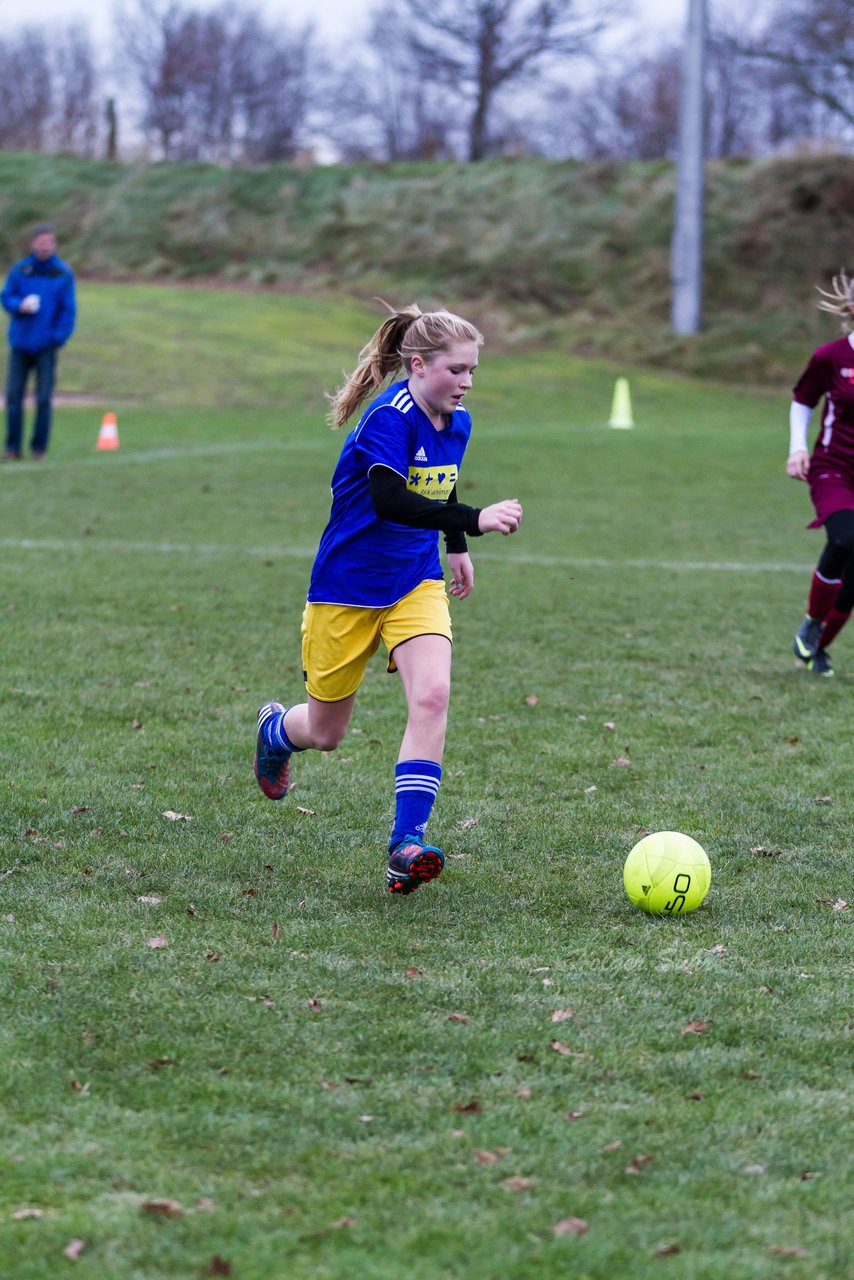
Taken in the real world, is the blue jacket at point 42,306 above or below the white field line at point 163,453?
above

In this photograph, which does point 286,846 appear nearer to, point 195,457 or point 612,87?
point 195,457

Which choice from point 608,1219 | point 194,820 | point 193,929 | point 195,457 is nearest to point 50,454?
point 195,457

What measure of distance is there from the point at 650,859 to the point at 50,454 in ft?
49.1

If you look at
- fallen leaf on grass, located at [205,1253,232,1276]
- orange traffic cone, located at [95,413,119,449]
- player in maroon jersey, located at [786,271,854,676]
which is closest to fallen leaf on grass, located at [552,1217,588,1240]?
fallen leaf on grass, located at [205,1253,232,1276]

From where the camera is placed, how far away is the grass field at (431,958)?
2762 millimetres

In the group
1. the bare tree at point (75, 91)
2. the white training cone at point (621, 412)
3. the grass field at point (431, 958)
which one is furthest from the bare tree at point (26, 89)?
the grass field at point (431, 958)

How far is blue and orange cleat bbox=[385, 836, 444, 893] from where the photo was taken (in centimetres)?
450

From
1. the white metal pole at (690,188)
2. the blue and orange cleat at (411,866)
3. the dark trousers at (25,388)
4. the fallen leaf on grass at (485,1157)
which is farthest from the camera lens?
the white metal pole at (690,188)

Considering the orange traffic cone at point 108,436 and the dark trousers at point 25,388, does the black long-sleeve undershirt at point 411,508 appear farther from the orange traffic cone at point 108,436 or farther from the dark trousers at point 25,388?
the orange traffic cone at point 108,436

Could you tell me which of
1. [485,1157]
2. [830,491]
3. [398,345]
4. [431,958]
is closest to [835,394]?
[830,491]

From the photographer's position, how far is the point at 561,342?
106 ft

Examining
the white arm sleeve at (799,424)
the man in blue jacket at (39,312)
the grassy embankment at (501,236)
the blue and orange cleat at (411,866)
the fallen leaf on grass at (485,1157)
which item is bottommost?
the fallen leaf on grass at (485,1157)

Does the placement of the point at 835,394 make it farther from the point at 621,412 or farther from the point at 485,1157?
the point at 621,412

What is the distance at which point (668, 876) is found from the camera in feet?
14.8
